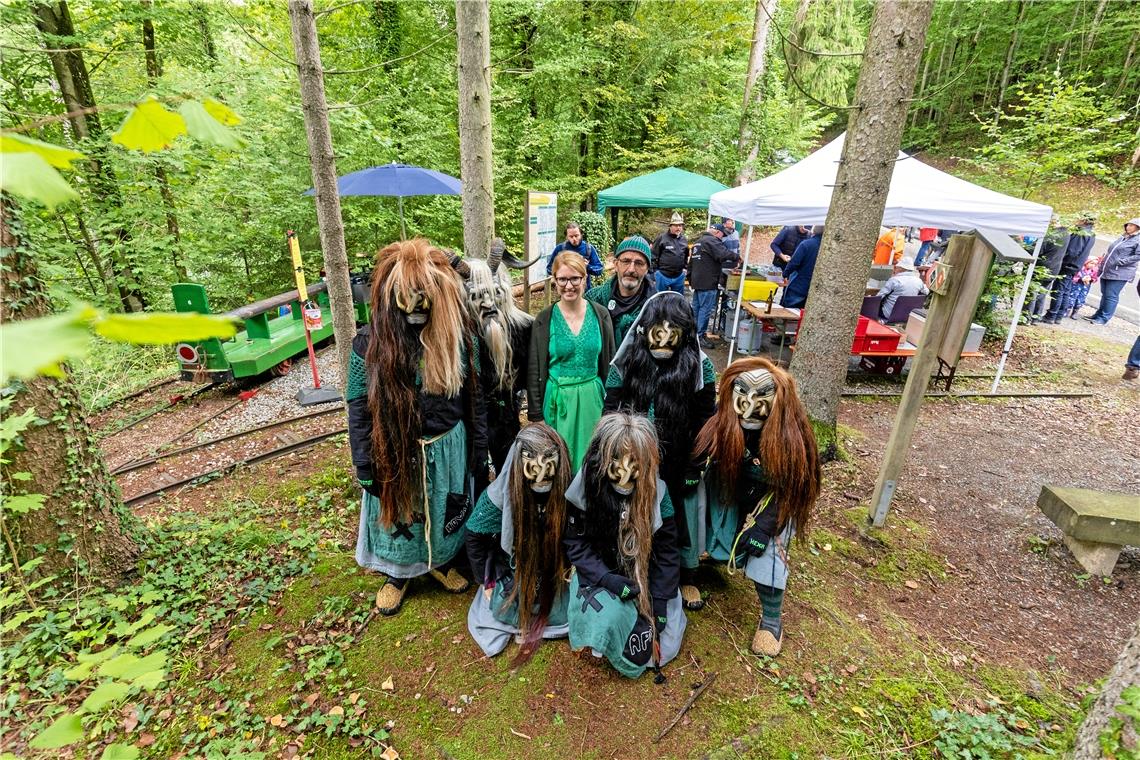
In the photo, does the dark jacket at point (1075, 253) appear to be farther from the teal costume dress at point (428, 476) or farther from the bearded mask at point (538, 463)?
the teal costume dress at point (428, 476)

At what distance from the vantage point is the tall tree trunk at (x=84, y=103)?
7789 mm

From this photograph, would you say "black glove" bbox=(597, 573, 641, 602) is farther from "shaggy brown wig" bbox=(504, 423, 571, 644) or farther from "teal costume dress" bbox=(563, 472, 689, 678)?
"shaggy brown wig" bbox=(504, 423, 571, 644)

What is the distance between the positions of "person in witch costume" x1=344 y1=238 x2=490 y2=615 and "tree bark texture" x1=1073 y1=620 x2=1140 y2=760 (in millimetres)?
2670

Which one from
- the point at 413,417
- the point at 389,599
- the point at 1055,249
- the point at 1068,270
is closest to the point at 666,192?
the point at 1055,249

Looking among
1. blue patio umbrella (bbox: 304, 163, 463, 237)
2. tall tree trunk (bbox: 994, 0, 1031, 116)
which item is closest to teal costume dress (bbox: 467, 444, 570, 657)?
Answer: blue patio umbrella (bbox: 304, 163, 463, 237)

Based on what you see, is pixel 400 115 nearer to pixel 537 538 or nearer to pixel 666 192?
pixel 666 192

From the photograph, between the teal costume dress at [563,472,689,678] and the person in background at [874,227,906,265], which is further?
the person in background at [874,227,906,265]

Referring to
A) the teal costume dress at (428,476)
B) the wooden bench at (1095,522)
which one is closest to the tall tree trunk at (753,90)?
the wooden bench at (1095,522)

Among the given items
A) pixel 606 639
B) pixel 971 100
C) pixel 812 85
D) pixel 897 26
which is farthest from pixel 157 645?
pixel 971 100

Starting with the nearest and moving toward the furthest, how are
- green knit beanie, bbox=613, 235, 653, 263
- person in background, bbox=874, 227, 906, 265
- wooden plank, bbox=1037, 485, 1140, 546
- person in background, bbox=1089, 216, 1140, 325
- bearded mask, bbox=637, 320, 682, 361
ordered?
bearded mask, bbox=637, 320, 682, 361 < wooden plank, bbox=1037, 485, 1140, 546 < green knit beanie, bbox=613, 235, 653, 263 < person in background, bbox=1089, 216, 1140, 325 < person in background, bbox=874, 227, 906, 265

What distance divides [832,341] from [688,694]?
9.95ft

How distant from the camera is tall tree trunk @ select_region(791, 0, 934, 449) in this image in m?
3.79

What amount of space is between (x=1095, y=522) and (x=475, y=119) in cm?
529

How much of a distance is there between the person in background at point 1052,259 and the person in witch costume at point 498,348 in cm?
936
